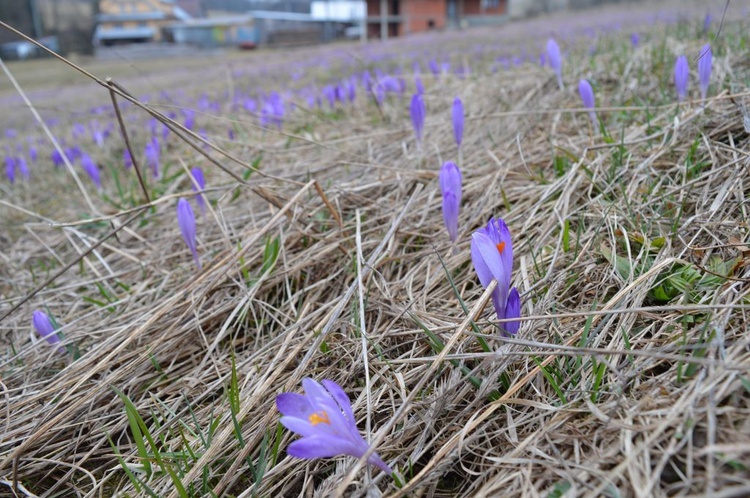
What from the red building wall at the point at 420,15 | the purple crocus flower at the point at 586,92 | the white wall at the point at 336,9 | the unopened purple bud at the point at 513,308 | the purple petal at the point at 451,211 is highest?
the white wall at the point at 336,9

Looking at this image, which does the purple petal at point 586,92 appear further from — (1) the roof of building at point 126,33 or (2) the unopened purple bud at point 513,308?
(1) the roof of building at point 126,33

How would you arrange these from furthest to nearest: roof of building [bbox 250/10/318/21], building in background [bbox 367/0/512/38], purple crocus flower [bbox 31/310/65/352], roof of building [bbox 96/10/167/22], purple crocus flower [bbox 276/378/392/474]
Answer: roof of building [bbox 96/10/167/22]
roof of building [bbox 250/10/318/21]
building in background [bbox 367/0/512/38]
purple crocus flower [bbox 31/310/65/352]
purple crocus flower [bbox 276/378/392/474]

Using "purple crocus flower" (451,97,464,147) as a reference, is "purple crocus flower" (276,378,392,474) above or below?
below

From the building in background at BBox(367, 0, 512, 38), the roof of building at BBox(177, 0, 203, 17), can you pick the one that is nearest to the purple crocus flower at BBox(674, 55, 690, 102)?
the building in background at BBox(367, 0, 512, 38)

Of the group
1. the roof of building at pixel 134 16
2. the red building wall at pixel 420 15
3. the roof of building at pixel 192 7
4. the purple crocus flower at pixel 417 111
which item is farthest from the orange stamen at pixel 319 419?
the roof of building at pixel 192 7

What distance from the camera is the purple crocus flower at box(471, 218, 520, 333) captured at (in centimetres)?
99

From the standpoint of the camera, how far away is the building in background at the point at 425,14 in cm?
3219

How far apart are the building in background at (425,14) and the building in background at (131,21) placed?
27997 millimetres

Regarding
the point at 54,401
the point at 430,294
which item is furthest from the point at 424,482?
the point at 54,401

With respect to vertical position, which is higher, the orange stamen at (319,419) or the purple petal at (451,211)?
the purple petal at (451,211)

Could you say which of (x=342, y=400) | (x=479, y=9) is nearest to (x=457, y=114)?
(x=342, y=400)

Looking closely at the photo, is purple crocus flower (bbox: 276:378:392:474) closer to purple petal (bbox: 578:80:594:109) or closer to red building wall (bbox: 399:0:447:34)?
purple petal (bbox: 578:80:594:109)

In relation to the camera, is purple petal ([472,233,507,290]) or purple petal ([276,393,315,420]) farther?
purple petal ([472,233,507,290])

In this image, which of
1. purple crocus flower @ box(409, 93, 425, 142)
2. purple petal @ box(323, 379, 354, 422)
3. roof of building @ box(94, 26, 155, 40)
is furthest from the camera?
roof of building @ box(94, 26, 155, 40)
